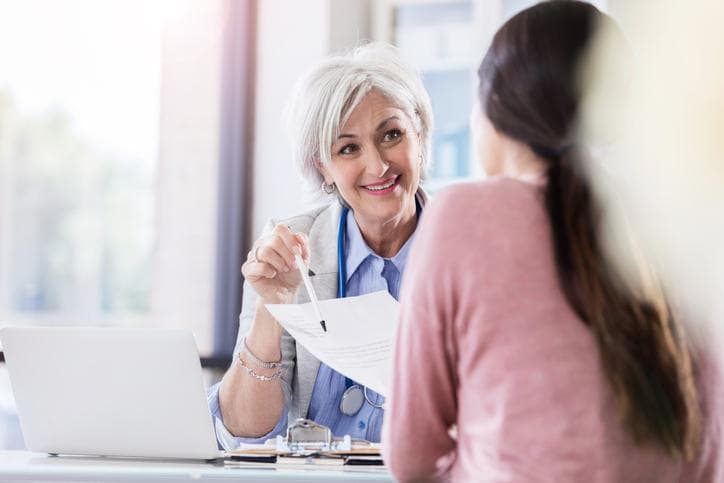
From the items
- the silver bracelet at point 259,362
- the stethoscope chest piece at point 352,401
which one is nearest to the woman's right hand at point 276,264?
the silver bracelet at point 259,362

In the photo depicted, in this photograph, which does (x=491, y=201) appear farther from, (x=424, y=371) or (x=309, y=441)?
(x=309, y=441)

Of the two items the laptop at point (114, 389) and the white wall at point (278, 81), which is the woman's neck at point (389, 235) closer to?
the laptop at point (114, 389)

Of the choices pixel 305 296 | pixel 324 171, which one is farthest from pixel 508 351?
pixel 324 171

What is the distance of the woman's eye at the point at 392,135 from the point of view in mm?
2051

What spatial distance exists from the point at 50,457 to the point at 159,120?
2.53 m

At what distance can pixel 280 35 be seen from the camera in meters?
3.84

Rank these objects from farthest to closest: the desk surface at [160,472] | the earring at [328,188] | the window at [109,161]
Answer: the window at [109,161] < the earring at [328,188] < the desk surface at [160,472]

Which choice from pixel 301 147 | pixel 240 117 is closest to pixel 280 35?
pixel 240 117

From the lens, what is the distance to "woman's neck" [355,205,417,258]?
2088 millimetres

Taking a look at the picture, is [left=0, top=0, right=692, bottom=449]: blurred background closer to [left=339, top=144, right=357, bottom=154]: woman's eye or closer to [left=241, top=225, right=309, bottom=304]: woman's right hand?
[left=339, top=144, right=357, bottom=154]: woman's eye

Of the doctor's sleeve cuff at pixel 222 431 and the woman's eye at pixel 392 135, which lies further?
the woman's eye at pixel 392 135

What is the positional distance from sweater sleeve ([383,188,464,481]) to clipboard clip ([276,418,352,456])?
415mm

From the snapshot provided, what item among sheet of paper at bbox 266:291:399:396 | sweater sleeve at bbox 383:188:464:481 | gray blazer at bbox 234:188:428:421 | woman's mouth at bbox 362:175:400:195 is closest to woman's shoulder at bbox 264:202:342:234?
gray blazer at bbox 234:188:428:421

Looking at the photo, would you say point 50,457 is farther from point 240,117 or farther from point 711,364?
point 240,117
